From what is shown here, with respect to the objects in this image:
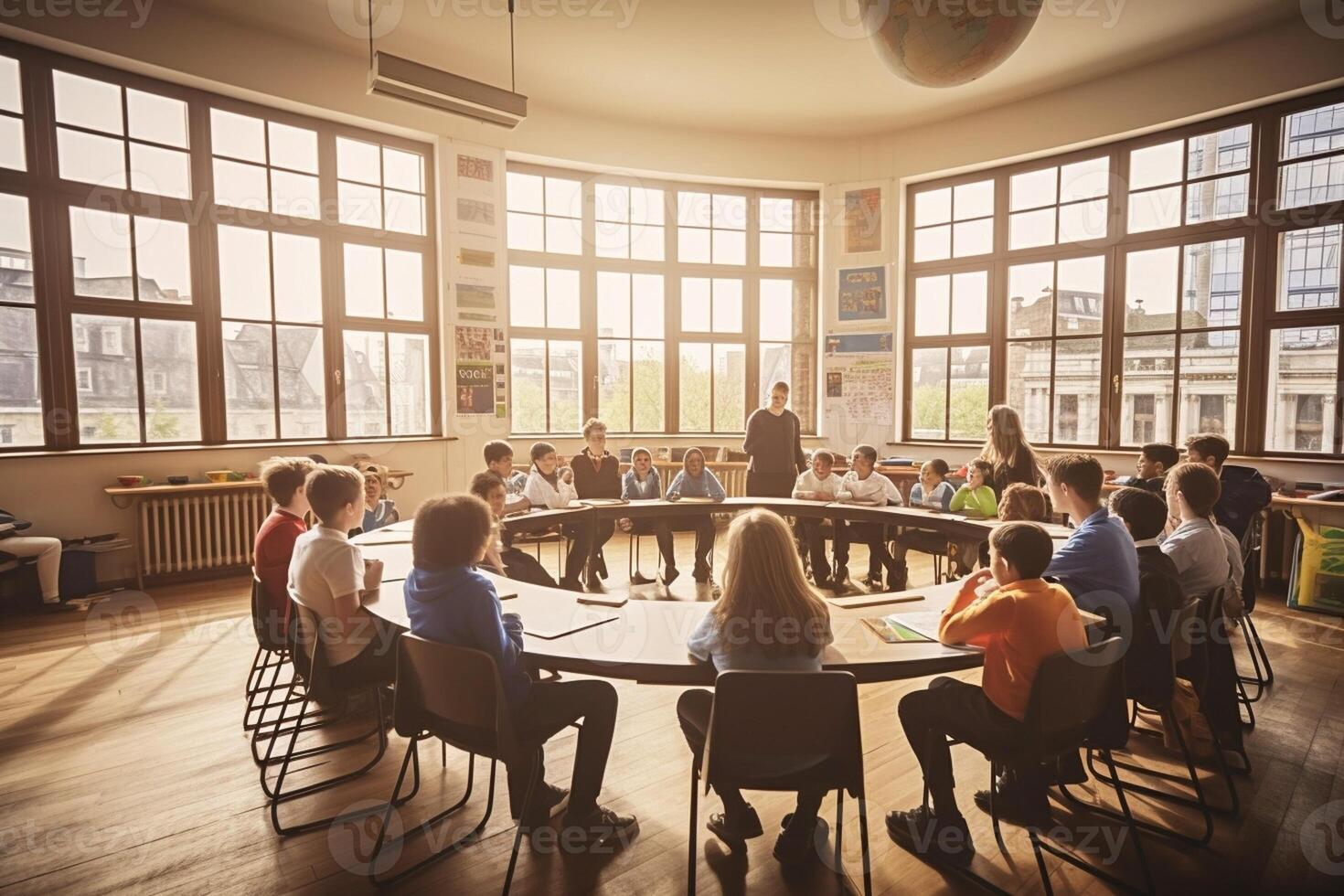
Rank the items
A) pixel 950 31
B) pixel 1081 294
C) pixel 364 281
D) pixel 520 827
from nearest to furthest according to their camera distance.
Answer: pixel 520 827, pixel 950 31, pixel 364 281, pixel 1081 294

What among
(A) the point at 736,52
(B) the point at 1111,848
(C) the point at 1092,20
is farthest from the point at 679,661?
(C) the point at 1092,20

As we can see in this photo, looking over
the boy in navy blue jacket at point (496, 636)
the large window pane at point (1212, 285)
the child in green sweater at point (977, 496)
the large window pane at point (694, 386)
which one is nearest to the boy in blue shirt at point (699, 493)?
the child in green sweater at point (977, 496)

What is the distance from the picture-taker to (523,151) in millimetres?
6566

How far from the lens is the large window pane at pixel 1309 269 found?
5.03 m

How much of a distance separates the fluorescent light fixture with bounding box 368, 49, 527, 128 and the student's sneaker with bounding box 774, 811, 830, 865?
441 cm

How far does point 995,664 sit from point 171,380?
5.95 m

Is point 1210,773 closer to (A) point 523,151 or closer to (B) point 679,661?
(B) point 679,661

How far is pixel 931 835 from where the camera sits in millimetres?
2137

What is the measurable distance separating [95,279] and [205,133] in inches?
55.4

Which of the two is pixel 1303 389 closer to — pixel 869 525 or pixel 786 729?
pixel 869 525

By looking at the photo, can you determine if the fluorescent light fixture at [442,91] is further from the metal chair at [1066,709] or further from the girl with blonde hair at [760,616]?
the metal chair at [1066,709]

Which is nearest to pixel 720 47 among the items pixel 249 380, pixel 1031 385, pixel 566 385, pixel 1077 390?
pixel 566 385

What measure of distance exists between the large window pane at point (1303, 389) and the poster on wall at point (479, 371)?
656 centimetres

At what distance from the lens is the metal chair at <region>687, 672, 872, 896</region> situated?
5.21 ft
